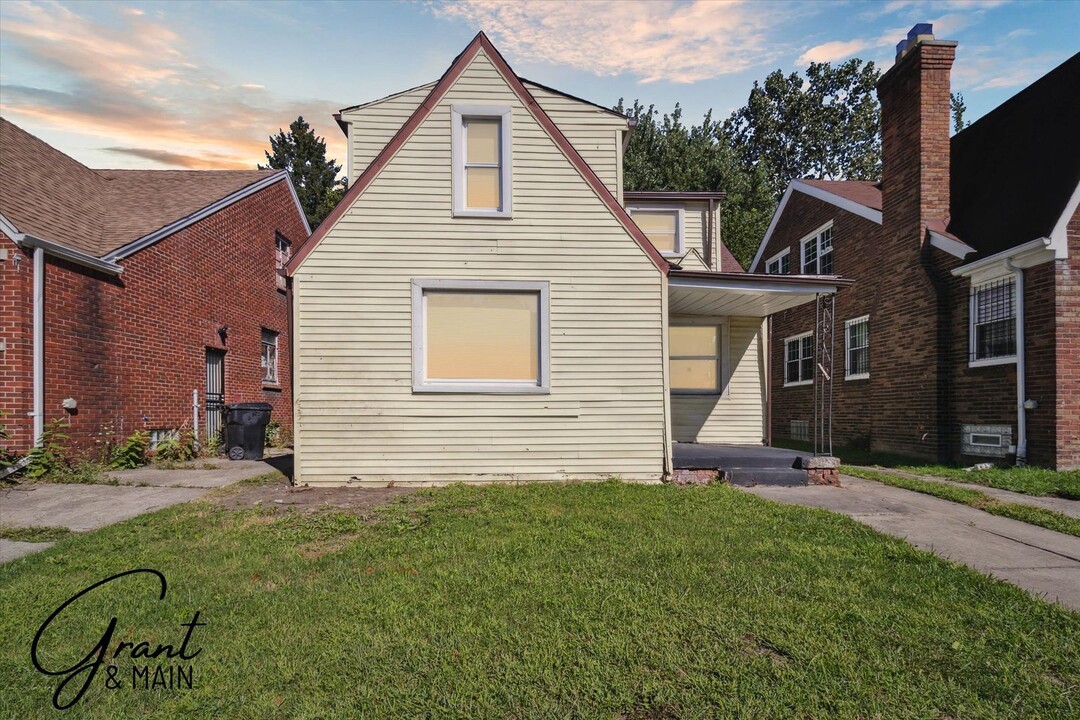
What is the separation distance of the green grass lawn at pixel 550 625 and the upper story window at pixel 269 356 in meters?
11.8

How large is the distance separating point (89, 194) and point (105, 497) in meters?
9.19

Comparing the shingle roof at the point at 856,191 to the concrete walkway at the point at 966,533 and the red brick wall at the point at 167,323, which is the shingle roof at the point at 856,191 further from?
the red brick wall at the point at 167,323

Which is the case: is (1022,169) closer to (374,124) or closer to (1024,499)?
(1024,499)

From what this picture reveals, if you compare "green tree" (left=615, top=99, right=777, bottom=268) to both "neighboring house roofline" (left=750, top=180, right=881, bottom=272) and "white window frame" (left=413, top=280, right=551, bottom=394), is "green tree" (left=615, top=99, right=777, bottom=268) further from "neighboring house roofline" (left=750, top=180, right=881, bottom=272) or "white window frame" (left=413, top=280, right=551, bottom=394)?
"white window frame" (left=413, top=280, right=551, bottom=394)

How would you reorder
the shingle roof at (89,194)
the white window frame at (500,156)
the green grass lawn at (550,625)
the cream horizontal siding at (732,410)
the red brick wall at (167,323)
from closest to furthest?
the green grass lawn at (550,625) → the white window frame at (500,156) → the red brick wall at (167,323) → the shingle roof at (89,194) → the cream horizontal siding at (732,410)

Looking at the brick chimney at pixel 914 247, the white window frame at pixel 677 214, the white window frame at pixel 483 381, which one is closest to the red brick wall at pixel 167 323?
the white window frame at pixel 483 381

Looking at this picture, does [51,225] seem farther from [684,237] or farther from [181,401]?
[684,237]

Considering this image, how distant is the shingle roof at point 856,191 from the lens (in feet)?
51.2

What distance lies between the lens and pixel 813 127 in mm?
39188

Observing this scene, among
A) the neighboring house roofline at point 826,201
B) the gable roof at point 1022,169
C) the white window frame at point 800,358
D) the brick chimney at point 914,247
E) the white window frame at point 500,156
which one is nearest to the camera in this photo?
the white window frame at point 500,156

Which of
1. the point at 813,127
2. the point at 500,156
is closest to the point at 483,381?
the point at 500,156

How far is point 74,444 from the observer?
32.1 ft

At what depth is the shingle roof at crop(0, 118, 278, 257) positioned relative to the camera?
34.2 ft

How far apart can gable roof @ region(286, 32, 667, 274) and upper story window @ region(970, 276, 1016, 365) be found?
6.88m
